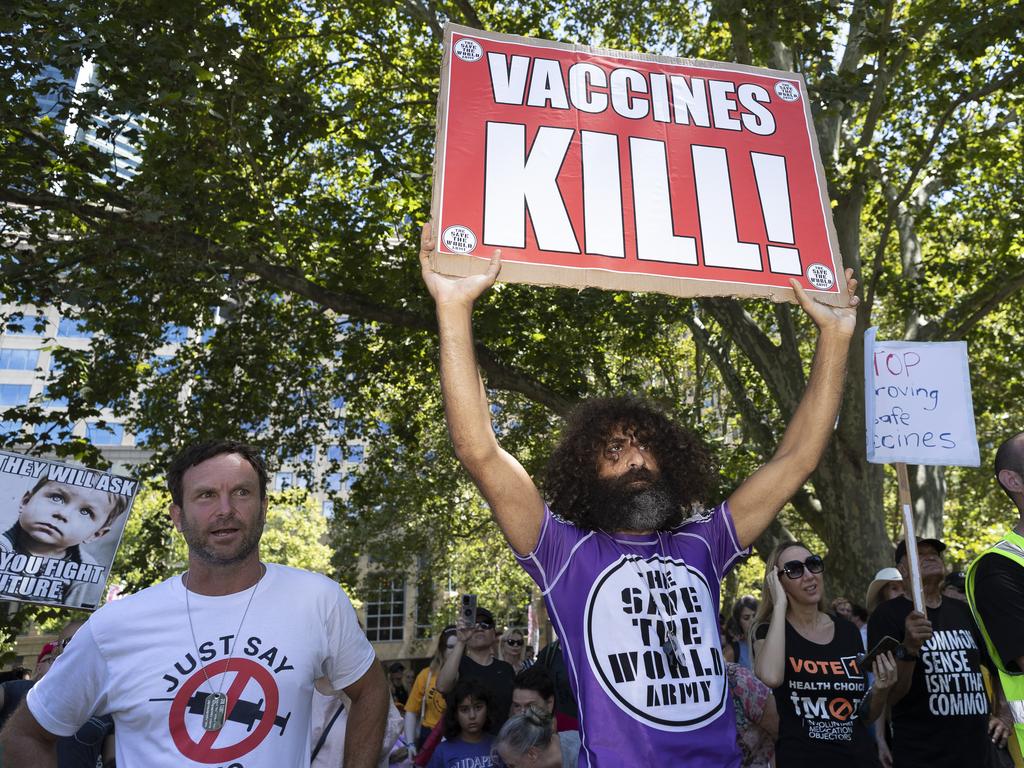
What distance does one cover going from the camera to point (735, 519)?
2799 millimetres

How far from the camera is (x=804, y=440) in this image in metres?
2.89

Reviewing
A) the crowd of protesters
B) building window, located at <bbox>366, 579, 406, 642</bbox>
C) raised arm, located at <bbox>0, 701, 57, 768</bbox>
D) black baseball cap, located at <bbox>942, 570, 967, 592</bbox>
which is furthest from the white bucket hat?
building window, located at <bbox>366, 579, 406, 642</bbox>

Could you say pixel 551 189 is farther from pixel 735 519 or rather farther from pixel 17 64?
pixel 17 64

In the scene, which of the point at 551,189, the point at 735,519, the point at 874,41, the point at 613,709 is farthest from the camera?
the point at 874,41

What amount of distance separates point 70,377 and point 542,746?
8.18 meters

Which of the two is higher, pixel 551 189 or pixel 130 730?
pixel 551 189

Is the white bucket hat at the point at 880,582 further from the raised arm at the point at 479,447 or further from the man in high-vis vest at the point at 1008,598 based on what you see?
the raised arm at the point at 479,447

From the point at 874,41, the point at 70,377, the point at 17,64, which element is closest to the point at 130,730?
the point at 17,64

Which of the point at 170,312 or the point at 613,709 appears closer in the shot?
the point at 613,709

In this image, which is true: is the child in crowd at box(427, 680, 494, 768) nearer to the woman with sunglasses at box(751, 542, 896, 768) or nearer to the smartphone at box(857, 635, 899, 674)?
the woman with sunglasses at box(751, 542, 896, 768)

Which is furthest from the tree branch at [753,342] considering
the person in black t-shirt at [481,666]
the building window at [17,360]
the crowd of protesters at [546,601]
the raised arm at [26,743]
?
the building window at [17,360]

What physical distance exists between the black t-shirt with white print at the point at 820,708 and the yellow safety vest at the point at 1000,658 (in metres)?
1.54

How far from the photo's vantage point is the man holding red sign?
92.3 inches

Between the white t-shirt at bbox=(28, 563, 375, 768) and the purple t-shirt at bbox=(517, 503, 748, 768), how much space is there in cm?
70
